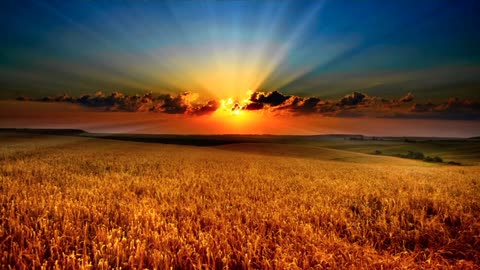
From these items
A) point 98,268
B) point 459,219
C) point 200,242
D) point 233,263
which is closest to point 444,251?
point 459,219

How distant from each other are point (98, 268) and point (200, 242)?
1.48 meters

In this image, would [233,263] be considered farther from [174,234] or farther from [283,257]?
[174,234]

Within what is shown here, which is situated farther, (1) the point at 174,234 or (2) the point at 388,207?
(2) the point at 388,207

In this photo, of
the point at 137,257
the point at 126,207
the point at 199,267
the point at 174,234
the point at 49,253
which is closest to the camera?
the point at 199,267

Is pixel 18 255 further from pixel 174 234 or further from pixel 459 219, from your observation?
pixel 459 219

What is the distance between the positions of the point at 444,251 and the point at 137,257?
490 cm

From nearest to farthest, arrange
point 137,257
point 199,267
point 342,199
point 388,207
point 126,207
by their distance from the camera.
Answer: point 199,267 < point 137,257 < point 126,207 < point 388,207 < point 342,199

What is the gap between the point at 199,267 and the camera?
387 centimetres

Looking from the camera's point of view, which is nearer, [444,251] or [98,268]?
[98,268]

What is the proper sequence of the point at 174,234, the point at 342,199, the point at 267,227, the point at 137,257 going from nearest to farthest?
1. the point at 137,257
2. the point at 174,234
3. the point at 267,227
4. the point at 342,199

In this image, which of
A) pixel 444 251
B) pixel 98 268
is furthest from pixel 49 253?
pixel 444 251

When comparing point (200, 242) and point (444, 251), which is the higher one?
point (200, 242)

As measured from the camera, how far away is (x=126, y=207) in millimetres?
7250

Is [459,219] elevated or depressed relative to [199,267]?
depressed
